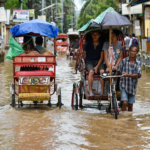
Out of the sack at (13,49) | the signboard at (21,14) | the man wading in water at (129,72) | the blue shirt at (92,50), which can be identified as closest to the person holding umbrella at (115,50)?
the blue shirt at (92,50)

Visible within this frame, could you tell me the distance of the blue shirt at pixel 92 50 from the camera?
8.00 metres

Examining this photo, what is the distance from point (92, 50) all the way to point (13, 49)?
1.82 m

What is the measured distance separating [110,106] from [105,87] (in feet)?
1.48

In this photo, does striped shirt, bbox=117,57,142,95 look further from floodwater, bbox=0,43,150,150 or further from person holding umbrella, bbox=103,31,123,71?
floodwater, bbox=0,43,150,150

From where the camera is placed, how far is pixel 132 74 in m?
6.96

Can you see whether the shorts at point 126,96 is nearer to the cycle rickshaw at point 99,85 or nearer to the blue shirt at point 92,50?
the cycle rickshaw at point 99,85

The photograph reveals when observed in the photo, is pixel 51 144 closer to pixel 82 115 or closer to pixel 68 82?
pixel 82 115

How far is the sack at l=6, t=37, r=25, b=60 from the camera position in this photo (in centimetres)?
794

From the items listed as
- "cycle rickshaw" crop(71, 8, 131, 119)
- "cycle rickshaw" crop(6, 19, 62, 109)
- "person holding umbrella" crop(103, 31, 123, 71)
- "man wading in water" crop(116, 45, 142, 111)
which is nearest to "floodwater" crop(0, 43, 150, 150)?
"cycle rickshaw" crop(71, 8, 131, 119)

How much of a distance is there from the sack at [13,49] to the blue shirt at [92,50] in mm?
1493

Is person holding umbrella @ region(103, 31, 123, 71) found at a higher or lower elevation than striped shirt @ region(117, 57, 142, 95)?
higher

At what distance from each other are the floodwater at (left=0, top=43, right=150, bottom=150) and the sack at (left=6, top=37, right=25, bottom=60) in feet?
4.08

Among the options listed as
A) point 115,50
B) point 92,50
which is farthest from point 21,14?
point 115,50

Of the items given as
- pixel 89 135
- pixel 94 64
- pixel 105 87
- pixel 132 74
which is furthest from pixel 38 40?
pixel 89 135
